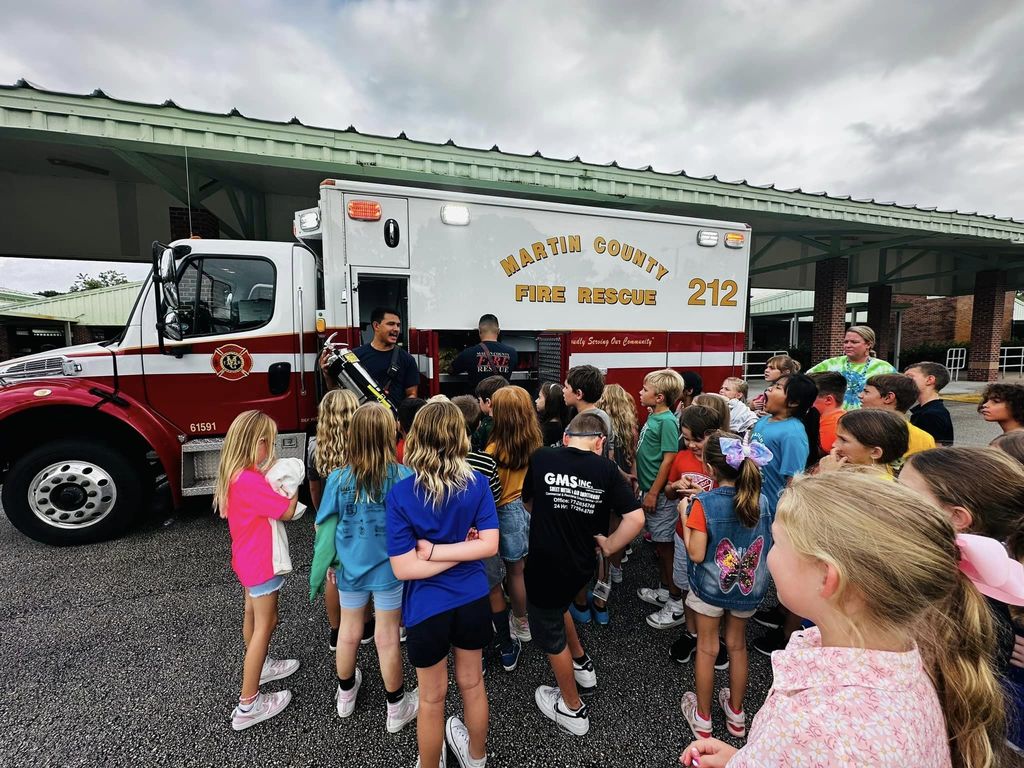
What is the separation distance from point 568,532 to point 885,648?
132 centimetres

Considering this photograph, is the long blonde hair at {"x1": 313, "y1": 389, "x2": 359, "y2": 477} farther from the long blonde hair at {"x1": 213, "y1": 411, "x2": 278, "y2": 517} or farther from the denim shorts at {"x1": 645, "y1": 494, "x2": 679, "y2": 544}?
the denim shorts at {"x1": 645, "y1": 494, "x2": 679, "y2": 544}

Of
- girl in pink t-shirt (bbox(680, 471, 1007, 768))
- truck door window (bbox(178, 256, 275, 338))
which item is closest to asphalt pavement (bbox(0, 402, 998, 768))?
girl in pink t-shirt (bbox(680, 471, 1007, 768))

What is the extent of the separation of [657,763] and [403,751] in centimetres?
112

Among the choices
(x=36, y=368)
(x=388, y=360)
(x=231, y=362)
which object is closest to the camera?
(x=36, y=368)

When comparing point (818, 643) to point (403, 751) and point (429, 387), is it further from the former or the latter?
Result: point (429, 387)

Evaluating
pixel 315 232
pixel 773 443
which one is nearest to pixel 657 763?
pixel 773 443

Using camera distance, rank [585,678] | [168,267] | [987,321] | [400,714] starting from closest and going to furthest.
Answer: [400,714] → [585,678] → [168,267] → [987,321]

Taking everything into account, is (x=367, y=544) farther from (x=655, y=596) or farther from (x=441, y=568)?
(x=655, y=596)

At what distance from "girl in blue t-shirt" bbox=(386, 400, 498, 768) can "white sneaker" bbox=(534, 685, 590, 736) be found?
17.2 inches

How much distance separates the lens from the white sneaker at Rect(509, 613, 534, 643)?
281cm

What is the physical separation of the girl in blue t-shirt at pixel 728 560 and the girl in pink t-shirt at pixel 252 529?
1.97m

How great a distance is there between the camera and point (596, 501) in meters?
2.11

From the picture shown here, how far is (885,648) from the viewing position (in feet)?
3.09

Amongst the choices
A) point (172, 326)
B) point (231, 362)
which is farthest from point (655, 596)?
point (172, 326)
